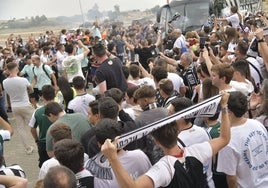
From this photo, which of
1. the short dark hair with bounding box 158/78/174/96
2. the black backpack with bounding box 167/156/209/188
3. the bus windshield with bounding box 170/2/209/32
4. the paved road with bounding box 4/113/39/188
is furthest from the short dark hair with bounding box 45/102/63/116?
the bus windshield with bounding box 170/2/209/32

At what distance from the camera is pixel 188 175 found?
10.1 ft

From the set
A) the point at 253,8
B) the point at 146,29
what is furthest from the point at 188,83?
the point at 253,8

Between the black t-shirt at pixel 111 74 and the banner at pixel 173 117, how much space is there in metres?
4.03

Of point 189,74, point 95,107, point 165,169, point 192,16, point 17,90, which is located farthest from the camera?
point 192,16

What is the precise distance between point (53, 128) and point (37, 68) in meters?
6.83

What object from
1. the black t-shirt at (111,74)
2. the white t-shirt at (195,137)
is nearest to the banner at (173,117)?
the white t-shirt at (195,137)

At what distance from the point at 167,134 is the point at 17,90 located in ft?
19.3

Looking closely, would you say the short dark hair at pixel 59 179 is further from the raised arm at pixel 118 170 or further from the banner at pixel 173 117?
the banner at pixel 173 117

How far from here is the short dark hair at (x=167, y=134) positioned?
10.3 feet

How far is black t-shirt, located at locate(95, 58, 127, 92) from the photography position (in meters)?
7.37

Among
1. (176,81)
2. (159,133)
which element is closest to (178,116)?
(159,133)

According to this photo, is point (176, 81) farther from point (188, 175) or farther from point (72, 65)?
point (188, 175)

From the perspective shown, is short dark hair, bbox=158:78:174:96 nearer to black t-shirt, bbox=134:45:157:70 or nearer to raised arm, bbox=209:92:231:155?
raised arm, bbox=209:92:231:155

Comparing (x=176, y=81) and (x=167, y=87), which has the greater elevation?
(x=167, y=87)
